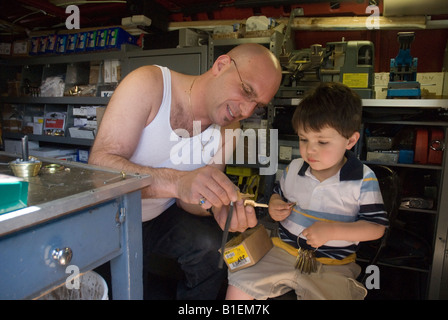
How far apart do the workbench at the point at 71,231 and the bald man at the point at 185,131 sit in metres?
0.36

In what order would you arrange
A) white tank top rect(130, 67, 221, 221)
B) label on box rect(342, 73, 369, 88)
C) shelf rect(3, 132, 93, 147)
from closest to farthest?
1. white tank top rect(130, 67, 221, 221)
2. label on box rect(342, 73, 369, 88)
3. shelf rect(3, 132, 93, 147)

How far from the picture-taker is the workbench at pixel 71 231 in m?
0.62

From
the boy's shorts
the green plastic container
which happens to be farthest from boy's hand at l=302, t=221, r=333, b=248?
the green plastic container

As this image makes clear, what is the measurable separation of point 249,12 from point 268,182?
1825mm

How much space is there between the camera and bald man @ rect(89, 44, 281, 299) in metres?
1.30

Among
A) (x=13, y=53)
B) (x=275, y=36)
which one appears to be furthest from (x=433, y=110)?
(x=13, y=53)

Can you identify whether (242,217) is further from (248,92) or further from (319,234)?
(248,92)

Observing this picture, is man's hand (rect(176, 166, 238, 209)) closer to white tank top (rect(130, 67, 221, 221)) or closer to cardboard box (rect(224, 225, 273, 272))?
cardboard box (rect(224, 225, 273, 272))

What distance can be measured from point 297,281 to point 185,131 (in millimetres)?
825

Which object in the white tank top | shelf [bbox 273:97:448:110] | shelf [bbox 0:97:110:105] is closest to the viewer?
the white tank top

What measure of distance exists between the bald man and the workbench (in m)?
0.36

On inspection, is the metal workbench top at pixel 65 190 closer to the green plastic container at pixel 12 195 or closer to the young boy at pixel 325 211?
the green plastic container at pixel 12 195

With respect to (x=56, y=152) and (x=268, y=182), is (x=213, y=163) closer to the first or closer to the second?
(x=268, y=182)

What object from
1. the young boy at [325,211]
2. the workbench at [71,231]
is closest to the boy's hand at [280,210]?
the young boy at [325,211]
